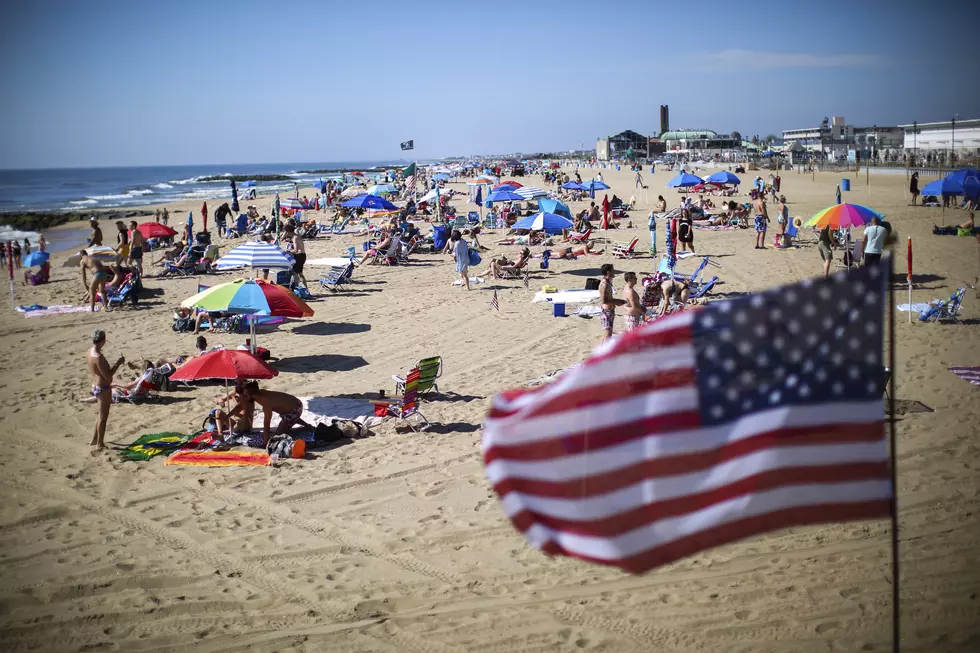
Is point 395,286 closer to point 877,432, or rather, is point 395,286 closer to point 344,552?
point 344,552

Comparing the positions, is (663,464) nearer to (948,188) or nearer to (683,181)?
(948,188)

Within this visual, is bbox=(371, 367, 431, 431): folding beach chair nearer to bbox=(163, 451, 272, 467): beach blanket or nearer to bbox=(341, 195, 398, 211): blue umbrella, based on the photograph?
bbox=(163, 451, 272, 467): beach blanket

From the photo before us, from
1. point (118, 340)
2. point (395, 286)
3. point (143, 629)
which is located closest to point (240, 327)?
point (118, 340)

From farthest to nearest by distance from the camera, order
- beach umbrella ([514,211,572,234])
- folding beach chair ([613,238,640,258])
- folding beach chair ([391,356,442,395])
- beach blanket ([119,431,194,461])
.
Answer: folding beach chair ([613,238,640,258])
beach umbrella ([514,211,572,234])
folding beach chair ([391,356,442,395])
beach blanket ([119,431,194,461])

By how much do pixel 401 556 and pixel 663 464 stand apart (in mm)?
3164

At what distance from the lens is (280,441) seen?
7660mm

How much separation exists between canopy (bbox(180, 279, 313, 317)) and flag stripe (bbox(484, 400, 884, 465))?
6.93 metres

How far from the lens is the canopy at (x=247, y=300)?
30.0 ft

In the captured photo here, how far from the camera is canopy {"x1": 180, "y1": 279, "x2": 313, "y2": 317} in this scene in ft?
30.0

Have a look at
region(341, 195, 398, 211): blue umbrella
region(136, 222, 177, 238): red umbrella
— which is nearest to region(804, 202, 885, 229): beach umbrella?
region(341, 195, 398, 211): blue umbrella

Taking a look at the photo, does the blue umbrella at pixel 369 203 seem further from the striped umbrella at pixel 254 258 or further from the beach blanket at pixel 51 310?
the striped umbrella at pixel 254 258

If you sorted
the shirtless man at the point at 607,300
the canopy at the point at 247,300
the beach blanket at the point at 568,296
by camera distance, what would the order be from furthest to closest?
the beach blanket at the point at 568,296
the shirtless man at the point at 607,300
the canopy at the point at 247,300

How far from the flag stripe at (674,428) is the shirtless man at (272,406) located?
5.44 m

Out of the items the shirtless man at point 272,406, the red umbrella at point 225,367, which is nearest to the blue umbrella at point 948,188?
the shirtless man at point 272,406
